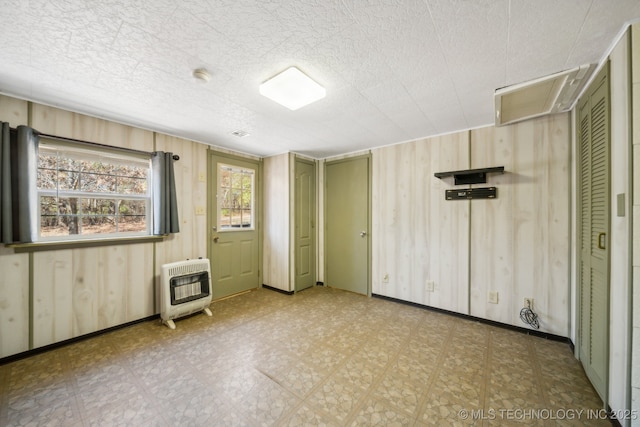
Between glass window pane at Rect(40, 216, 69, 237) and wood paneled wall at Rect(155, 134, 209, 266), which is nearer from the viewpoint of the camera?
glass window pane at Rect(40, 216, 69, 237)

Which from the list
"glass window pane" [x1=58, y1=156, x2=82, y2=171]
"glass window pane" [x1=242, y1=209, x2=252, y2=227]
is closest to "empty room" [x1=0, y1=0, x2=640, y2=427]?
"glass window pane" [x1=58, y1=156, x2=82, y2=171]

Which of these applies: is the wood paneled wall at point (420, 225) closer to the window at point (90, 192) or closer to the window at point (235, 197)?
the window at point (235, 197)

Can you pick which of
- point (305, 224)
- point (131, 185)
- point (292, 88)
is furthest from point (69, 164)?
point (305, 224)

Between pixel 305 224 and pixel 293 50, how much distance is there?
296cm

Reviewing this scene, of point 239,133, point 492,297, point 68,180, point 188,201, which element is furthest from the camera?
point 188,201

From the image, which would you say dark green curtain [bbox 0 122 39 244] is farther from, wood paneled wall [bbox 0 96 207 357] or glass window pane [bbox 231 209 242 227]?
glass window pane [bbox 231 209 242 227]

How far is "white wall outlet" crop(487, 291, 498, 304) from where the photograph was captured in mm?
2721

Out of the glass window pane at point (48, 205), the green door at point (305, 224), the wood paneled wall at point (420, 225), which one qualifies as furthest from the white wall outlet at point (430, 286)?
the glass window pane at point (48, 205)

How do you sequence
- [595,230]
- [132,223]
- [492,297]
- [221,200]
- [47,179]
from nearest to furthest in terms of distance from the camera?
[595,230], [47,179], [492,297], [132,223], [221,200]

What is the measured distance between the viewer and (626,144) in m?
1.31

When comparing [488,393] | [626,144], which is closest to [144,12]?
[626,144]

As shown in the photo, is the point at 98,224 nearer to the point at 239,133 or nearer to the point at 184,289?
the point at 184,289

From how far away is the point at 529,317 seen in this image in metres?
2.52

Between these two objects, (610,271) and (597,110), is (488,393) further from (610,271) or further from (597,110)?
(597,110)
